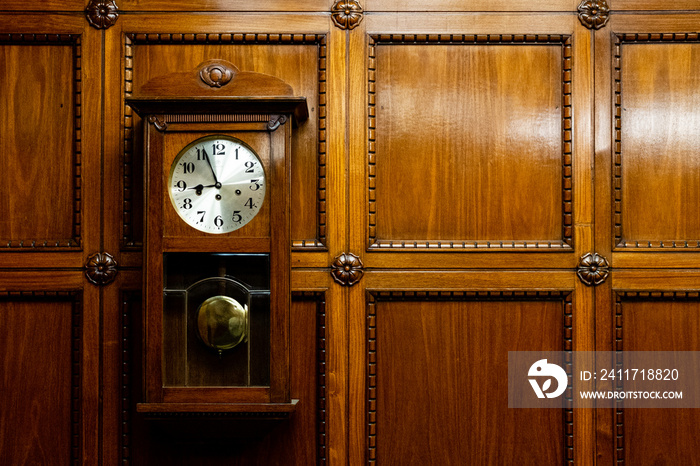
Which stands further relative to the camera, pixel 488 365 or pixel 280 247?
pixel 488 365

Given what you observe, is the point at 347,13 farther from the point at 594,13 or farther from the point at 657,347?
the point at 657,347

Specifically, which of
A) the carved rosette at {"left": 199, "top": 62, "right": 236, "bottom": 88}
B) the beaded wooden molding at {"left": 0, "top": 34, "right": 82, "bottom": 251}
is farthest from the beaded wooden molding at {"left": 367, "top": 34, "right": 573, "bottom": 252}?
the beaded wooden molding at {"left": 0, "top": 34, "right": 82, "bottom": 251}

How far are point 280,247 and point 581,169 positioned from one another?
920mm

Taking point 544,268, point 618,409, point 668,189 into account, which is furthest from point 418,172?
point 618,409

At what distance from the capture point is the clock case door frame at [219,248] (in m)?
1.49

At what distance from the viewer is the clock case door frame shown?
1487mm

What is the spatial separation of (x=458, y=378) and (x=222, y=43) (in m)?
1.21

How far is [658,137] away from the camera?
1694 mm

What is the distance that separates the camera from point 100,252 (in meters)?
1.68

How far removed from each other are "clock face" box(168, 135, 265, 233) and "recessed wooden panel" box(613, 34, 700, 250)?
1.08 metres

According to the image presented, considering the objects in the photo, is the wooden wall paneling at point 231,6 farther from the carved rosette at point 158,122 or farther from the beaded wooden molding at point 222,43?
the carved rosette at point 158,122

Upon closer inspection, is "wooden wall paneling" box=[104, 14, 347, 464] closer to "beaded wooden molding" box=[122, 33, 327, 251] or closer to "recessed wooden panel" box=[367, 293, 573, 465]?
"beaded wooden molding" box=[122, 33, 327, 251]

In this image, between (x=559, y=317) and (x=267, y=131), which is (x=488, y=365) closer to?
(x=559, y=317)

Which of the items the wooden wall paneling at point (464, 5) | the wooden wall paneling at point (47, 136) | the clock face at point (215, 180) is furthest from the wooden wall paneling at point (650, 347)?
the wooden wall paneling at point (47, 136)
